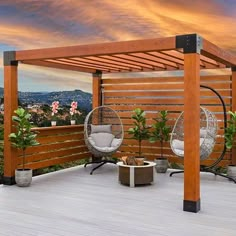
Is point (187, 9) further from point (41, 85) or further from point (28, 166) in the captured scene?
point (28, 166)

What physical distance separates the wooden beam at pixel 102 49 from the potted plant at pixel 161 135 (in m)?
2.65

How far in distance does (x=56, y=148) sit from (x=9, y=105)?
1.59 meters

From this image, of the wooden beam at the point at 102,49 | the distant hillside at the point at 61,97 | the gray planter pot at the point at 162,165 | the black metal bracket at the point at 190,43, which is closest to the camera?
the black metal bracket at the point at 190,43

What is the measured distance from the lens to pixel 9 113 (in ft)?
20.2

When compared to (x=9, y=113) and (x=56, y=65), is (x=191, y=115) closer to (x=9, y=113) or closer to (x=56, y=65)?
(x=9, y=113)

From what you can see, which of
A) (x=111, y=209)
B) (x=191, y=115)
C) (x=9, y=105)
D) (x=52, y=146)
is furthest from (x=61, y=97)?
(x=191, y=115)

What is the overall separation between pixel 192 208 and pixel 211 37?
644cm

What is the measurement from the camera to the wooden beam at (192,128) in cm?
453

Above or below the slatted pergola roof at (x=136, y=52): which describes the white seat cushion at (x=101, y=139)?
below

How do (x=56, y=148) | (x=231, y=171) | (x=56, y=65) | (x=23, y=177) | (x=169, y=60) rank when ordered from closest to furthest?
(x=23, y=177) → (x=169, y=60) → (x=231, y=171) → (x=56, y=65) → (x=56, y=148)

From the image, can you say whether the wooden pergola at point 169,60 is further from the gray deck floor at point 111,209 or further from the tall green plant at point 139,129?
the tall green plant at point 139,129

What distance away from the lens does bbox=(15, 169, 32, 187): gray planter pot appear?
590 centimetres

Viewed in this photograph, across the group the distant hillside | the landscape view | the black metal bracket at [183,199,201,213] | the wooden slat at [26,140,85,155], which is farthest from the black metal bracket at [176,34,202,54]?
the distant hillside

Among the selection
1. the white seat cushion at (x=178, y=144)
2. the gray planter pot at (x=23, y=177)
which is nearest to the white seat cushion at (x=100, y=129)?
the white seat cushion at (x=178, y=144)
